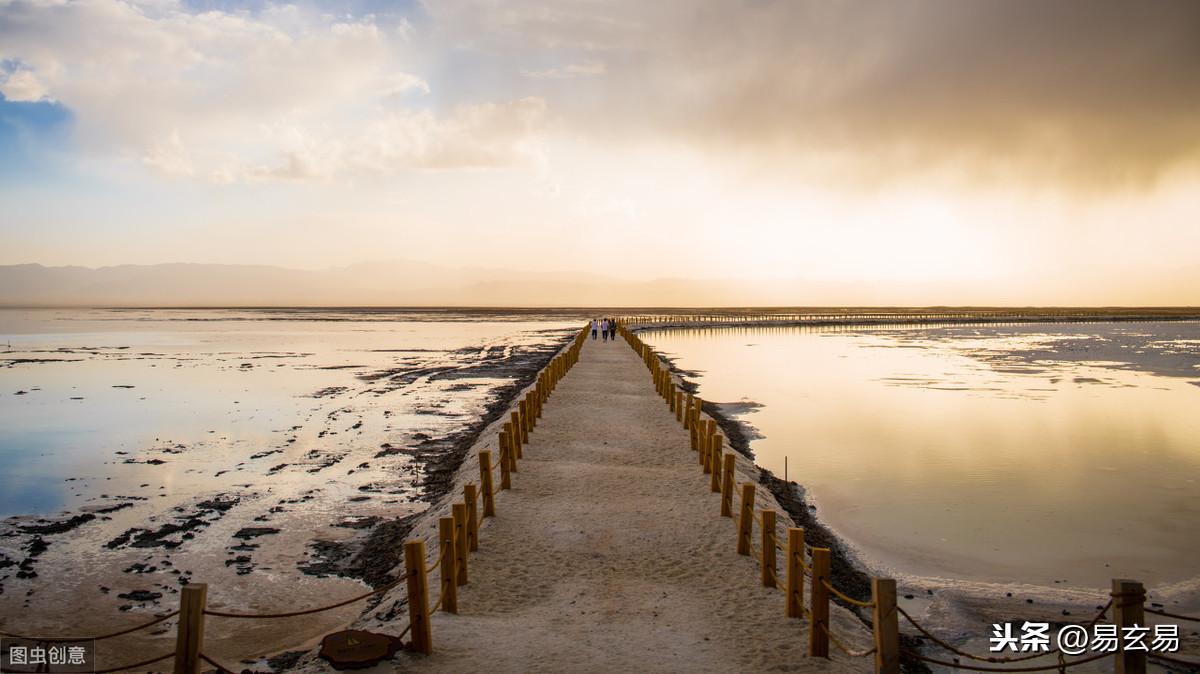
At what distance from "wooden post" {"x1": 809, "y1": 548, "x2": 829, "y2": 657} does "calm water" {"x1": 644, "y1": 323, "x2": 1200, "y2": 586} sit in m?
4.04

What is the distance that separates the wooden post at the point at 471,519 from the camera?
921 cm

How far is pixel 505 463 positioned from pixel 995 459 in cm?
1222

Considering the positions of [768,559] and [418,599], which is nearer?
[418,599]

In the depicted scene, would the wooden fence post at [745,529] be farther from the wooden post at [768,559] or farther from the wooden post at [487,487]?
the wooden post at [487,487]

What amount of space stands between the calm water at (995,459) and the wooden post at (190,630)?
8654 mm

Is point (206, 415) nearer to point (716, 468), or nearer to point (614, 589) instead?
point (716, 468)

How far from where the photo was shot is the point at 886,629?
5.98m

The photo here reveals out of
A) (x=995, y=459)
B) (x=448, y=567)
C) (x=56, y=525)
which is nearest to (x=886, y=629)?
(x=448, y=567)


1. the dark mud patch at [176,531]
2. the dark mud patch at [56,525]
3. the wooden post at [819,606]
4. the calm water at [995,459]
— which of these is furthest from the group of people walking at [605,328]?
the wooden post at [819,606]

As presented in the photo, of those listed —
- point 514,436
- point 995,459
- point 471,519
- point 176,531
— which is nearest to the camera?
point 471,519

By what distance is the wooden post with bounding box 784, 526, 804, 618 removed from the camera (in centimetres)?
743

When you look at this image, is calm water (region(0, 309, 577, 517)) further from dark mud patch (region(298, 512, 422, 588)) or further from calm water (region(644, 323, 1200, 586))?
calm water (region(644, 323, 1200, 586))

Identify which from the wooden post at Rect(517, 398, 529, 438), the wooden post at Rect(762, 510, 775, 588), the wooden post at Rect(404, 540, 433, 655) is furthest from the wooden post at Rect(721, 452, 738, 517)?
the wooden post at Rect(517, 398, 529, 438)

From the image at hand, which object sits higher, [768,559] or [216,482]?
[768,559]
